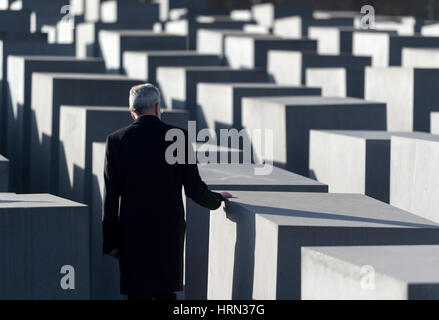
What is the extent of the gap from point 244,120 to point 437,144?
4.81 metres

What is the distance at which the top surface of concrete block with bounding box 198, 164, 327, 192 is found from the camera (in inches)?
298

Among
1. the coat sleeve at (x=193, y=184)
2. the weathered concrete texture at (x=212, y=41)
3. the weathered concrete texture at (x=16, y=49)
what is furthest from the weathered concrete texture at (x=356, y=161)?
the weathered concrete texture at (x=212, y=41)

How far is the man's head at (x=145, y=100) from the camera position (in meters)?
6.06

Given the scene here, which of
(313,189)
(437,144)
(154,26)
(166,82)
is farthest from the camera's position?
(154,26)

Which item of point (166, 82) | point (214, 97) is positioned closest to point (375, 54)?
point (166, 82)

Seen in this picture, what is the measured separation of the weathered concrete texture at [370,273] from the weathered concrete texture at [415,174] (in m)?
3.48

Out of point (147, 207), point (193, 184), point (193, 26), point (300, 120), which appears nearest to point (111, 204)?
point (147, 207)

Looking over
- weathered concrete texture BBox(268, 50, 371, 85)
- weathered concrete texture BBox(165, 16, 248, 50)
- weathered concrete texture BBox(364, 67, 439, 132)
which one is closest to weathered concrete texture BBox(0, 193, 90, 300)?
weathered concrete texture BBox(364, 67, 439, 132)

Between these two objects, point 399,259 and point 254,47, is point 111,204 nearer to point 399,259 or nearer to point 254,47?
point 399,259

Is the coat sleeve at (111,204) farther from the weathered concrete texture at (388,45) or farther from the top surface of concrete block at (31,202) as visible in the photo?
the weathered concrete texture at (388,45)

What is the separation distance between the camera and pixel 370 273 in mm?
4652

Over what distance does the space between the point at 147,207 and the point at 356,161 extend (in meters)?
4.28

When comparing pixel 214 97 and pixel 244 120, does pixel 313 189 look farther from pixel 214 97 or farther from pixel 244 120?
pixel 214 97

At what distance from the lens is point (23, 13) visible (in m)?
22.4
